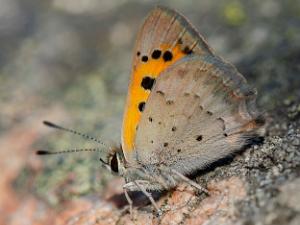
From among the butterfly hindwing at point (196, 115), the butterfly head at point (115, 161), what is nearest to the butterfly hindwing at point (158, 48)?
the butterfly hindwing at point (196, 115)

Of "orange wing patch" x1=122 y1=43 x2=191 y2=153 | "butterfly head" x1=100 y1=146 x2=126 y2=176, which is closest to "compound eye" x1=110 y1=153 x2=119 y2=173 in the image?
"butterfly head" x1=100 y1=146 x2=126 y2=176

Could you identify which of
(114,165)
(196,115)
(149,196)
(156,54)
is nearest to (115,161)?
(114,165)

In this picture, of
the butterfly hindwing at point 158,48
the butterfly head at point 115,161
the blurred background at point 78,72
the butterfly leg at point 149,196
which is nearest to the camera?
the butterfly leg at point 149,196

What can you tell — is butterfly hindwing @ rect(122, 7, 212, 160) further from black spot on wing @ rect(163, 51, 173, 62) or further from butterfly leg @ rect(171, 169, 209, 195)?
butterfly leg @ rect(171, 169, 209, 195)

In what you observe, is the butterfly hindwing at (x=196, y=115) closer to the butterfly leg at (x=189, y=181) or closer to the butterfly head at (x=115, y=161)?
the butterfly leg at (x=189, y=181)

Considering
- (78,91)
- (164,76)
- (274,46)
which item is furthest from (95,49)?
(164,76)

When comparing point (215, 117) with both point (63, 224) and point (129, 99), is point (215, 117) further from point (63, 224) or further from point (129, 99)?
point (63, 224)

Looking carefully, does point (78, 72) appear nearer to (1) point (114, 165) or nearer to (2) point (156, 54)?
(1) point (114, 165)
